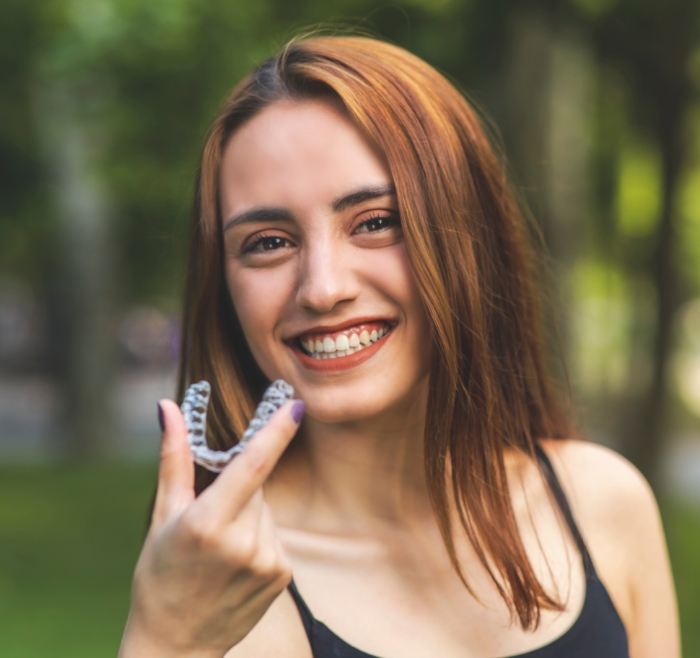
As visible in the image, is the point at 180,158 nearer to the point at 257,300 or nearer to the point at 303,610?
the point at 257,300

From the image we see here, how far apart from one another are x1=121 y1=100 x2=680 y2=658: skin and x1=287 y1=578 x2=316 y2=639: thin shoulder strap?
0.05ft

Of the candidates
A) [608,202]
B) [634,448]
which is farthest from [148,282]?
[634,448]

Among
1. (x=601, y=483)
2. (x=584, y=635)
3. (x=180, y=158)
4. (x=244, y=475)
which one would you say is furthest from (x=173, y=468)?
(x=180, y=158)

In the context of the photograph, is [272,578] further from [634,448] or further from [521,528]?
[634,448]

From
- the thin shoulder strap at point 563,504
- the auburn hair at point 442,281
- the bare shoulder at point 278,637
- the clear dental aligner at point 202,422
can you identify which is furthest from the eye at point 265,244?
the thin shoulder strap at point 563,504

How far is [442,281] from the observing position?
6.70 ft

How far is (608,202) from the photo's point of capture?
43.4 feet

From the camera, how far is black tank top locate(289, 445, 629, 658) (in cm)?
200

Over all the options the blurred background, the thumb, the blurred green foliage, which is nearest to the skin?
the thumb

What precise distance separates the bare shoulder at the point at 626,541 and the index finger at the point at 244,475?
38.4 inches

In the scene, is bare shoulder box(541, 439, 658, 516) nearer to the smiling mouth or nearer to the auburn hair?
the auburn hair

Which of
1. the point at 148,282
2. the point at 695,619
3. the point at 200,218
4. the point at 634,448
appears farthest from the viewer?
the point at 148,282

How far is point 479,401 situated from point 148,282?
58.2ft

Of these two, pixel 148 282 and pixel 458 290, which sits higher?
pixel 148 282
